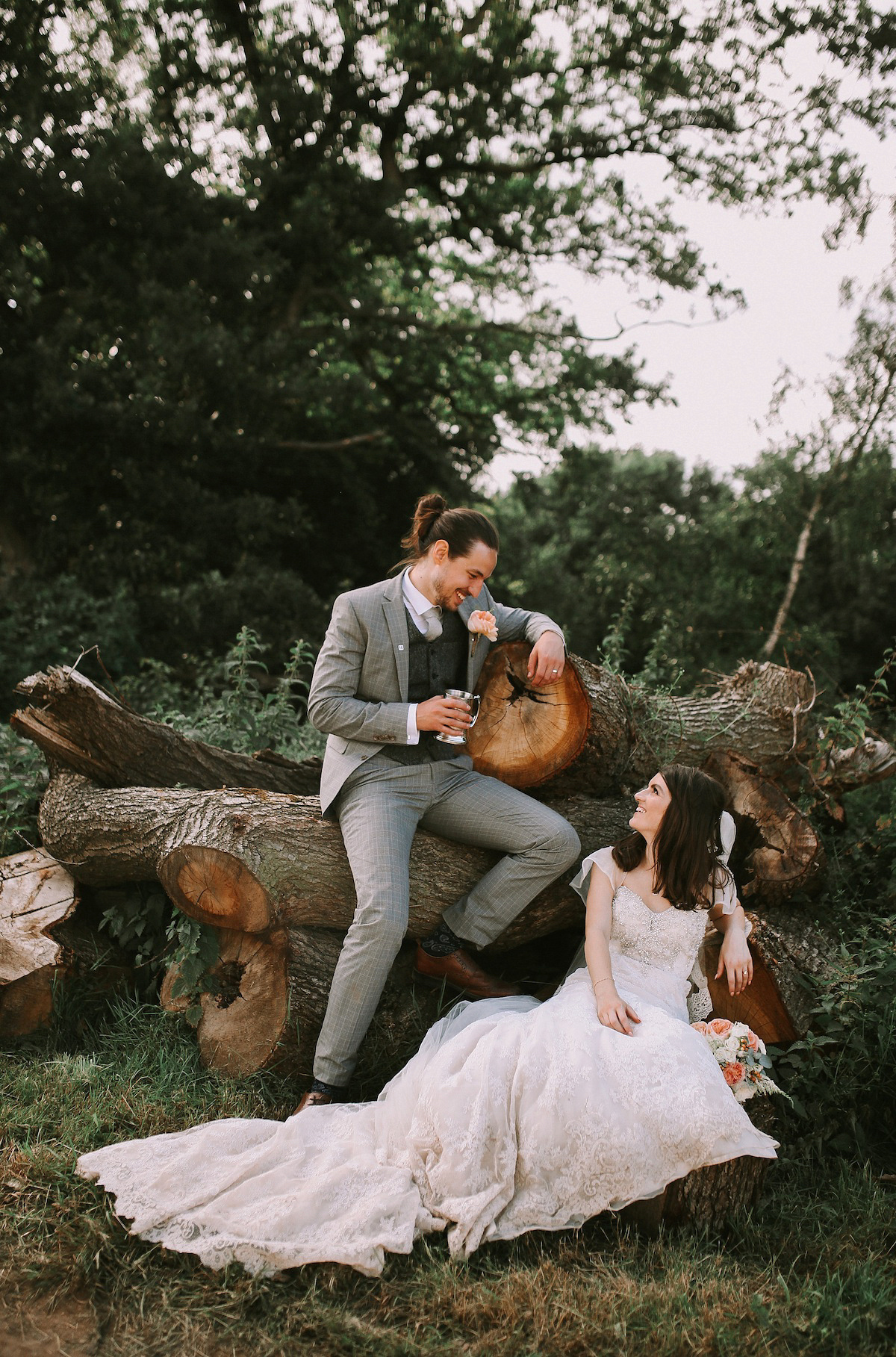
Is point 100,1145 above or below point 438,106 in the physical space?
below

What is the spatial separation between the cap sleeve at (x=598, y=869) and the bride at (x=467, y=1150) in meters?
0.41

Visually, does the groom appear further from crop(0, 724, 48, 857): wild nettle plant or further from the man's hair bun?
crop(0, 724, 48, 857): wild nettle plant

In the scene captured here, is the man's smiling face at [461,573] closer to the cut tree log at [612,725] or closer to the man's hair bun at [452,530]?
the man's hair bun at [452,530]

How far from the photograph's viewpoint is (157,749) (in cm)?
439

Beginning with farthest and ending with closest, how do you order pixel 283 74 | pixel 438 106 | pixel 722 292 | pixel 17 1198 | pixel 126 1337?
pixel 722 292 < pixel 438 106 < pixel 283 74 < pixel 17 1198 < pixel 126 1337

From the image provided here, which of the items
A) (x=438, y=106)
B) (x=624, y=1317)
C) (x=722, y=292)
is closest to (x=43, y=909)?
(x=624, y=1317)

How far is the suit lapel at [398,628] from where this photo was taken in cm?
384

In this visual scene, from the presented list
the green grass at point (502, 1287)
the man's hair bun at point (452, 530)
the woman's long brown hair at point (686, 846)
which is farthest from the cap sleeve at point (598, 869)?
the man's hair bun at point (452, 530)

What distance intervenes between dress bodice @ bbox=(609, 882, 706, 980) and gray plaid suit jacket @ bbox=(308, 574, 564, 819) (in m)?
1.03

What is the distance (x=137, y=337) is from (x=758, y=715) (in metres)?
7.92

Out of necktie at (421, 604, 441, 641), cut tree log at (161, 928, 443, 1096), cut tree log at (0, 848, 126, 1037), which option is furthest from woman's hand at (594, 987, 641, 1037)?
cut tree log at (0, 848, 126, 1037)

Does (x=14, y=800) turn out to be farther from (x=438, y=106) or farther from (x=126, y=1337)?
(x=438, y=106)

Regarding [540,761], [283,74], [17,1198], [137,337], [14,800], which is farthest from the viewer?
[283,74]

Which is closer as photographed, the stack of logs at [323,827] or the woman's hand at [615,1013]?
the woman's hand at [615,1013]
